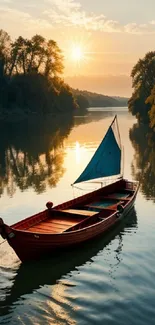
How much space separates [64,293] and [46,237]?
281 centimetres

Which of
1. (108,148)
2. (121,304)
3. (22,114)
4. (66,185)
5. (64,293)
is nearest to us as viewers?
(121,304)

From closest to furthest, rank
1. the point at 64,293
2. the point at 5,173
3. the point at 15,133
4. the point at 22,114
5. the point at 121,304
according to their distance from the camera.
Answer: the point at 121,304 → the point at 64,293 → the point at 5,173 → the point at 15,133 → the point at 22,114

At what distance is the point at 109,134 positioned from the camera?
2623 cm

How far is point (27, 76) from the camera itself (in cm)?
12025

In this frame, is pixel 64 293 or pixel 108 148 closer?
pixel 64 293

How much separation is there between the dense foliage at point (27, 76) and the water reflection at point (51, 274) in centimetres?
9567

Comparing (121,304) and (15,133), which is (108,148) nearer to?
(121,304)

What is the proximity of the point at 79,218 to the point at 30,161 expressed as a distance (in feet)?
86.7

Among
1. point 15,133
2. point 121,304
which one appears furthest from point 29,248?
point 15,133

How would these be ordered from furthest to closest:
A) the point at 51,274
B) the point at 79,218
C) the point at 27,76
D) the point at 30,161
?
1. the point at 27,76
2. the point at 30,161
3. the point at 79,218
4. the point at 51,274

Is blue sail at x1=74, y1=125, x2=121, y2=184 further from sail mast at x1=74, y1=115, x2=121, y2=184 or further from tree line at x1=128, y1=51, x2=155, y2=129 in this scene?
tree line at x1=128, y1=51, x2=155, y2=129

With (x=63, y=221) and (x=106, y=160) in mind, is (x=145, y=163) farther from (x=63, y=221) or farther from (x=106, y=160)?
(x=63, y=221)

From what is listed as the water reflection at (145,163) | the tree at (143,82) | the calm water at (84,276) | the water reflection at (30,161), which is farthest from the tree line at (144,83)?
the calm water at (84,276)

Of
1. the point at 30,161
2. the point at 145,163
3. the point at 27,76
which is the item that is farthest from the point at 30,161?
the point at 27,76
